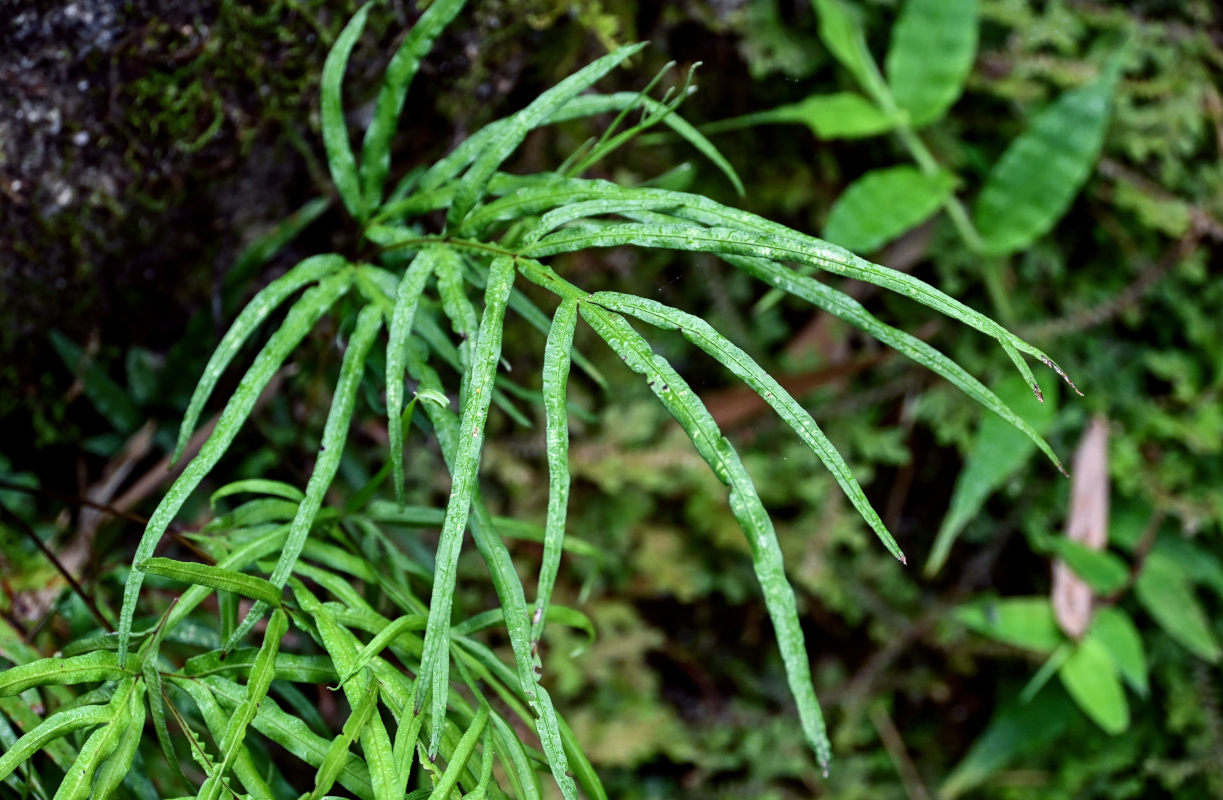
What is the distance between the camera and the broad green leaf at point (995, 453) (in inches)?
70.3

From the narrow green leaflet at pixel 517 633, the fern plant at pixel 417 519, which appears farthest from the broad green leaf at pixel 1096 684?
the narrow green leaflet at pixel 517 633

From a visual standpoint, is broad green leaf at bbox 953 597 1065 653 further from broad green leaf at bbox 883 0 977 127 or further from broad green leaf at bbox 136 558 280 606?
broad green leaf at bbox 136 558 280 606

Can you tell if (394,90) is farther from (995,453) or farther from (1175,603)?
(1175,603)

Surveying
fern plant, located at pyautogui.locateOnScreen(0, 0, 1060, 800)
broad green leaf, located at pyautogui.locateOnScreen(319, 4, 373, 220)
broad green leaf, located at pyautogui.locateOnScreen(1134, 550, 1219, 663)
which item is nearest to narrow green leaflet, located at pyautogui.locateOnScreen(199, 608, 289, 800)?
fern plant, located at pyautogui.locateOnScreen(0, 0, 1060, 800)

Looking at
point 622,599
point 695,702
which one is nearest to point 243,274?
point 622,599

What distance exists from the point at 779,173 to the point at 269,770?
1.44 metres

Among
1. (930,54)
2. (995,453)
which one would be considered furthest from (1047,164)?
(995,453)

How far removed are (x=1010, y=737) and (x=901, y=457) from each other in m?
0.67

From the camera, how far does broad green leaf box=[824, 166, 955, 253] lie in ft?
5.54

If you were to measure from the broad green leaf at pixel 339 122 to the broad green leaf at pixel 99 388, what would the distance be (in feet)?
1.90

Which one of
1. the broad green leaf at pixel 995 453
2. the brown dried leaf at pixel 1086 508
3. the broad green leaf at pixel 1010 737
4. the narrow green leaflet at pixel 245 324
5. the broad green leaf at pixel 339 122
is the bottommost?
the broad green leaf at pixel 1010 737

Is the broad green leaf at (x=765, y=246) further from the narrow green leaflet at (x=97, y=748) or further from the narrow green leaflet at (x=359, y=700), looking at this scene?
the narrow green leaflet at (x=97, y=748)

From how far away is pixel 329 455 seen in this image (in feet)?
2.82

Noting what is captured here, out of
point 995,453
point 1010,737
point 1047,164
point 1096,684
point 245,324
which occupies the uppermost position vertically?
point 245,324
